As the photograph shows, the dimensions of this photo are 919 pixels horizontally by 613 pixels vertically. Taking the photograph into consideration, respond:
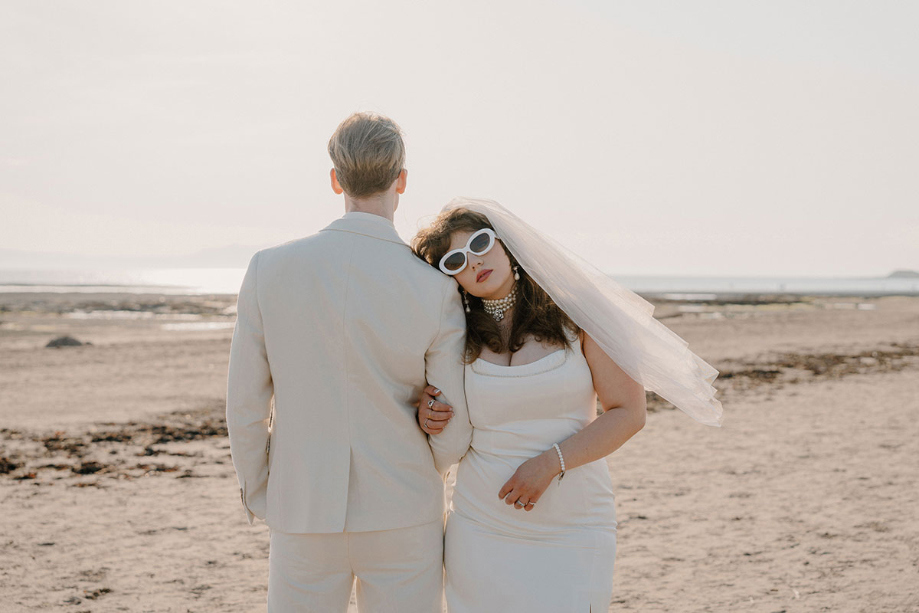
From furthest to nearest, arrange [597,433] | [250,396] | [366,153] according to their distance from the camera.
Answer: [597,433]
[250,396]
[366,153]

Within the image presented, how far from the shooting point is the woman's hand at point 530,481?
2523mm

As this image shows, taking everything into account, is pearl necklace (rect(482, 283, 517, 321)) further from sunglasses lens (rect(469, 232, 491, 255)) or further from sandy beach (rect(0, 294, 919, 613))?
sandy beach (rect(0, 294, 919, 613))

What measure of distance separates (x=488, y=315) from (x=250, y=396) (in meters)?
0.90

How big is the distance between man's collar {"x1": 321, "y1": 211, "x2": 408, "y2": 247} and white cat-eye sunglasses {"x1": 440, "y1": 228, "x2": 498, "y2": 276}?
0.27 meters

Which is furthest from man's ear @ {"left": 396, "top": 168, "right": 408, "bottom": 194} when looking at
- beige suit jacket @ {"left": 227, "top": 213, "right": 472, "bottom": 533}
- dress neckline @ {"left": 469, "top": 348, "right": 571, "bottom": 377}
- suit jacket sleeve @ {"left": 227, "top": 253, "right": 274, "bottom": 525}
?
dress neckline @ {"left": 469, "top": 348, "right": 571, "bottom": 377}

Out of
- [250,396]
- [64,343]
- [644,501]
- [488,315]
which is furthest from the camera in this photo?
[64,343]

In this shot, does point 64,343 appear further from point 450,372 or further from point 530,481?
point 530,481

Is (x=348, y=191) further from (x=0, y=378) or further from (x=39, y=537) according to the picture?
(x=0, y=378)

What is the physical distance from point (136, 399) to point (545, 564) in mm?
10319

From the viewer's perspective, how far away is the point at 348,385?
237 cm

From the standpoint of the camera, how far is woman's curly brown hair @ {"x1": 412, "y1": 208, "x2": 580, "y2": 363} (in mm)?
2686

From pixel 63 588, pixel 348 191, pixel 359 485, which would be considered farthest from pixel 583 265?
pixel 63 588

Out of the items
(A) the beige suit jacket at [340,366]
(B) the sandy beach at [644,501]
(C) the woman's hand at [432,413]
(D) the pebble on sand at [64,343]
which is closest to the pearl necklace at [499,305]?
(A) the beige suit jacket at [340,366]

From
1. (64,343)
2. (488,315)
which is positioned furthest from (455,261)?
(64,343)
